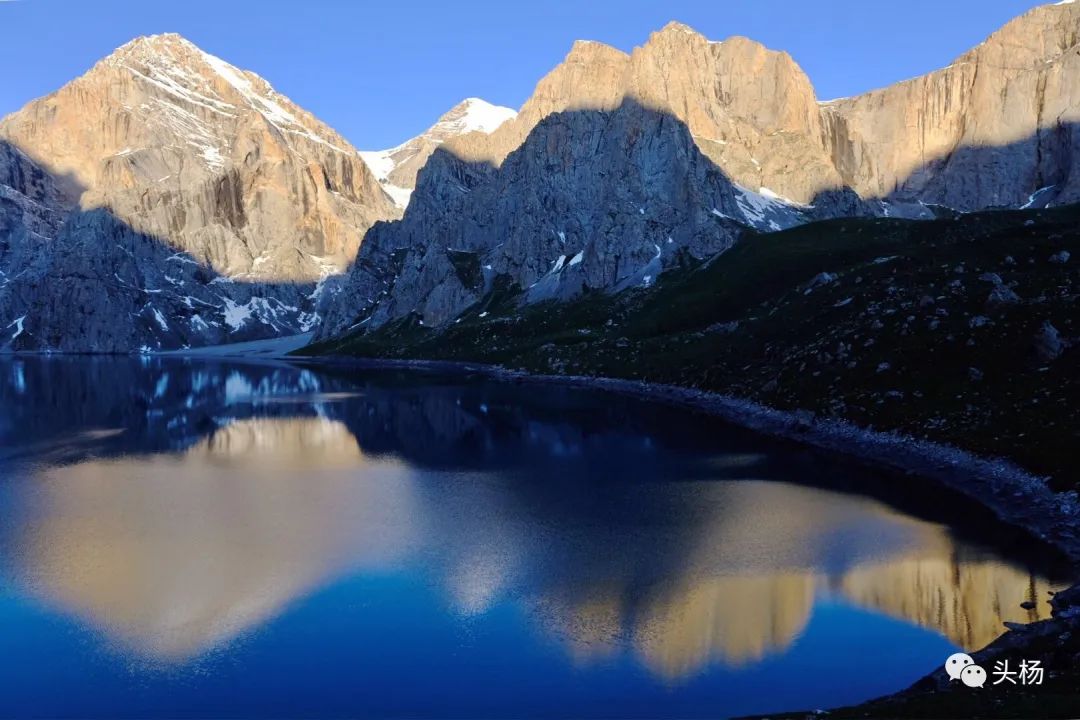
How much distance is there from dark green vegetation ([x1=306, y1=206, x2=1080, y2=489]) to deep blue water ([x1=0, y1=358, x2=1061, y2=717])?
9235 mm

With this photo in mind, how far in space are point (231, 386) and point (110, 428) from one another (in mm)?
81293

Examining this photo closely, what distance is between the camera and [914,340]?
85.8 m

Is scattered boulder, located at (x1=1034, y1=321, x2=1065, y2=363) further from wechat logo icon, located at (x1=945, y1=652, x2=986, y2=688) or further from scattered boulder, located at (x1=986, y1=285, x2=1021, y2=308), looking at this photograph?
wechat logo icon, located at (x1=945, y1=652, x2=986, y2=688)

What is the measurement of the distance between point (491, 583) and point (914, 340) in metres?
60.6

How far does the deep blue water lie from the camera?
33.9 m

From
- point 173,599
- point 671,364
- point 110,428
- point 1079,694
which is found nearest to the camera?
point 1079,694

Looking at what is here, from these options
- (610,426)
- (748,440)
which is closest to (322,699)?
(748,440)

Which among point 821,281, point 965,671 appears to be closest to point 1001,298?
point 821,281

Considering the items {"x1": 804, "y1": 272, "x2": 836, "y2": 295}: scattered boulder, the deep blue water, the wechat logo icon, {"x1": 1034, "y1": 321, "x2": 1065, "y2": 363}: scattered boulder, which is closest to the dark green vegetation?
{"x1": 1034, "y1": 321, "x2": 1065, "y2": 363}: scattered boulder

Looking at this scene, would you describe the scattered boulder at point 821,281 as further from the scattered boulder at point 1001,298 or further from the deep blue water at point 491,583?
the deep blue water at point 491,583

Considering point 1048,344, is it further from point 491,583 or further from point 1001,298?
point 491,583

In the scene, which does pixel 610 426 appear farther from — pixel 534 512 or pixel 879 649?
pixel 879 649

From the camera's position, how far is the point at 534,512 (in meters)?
61.9

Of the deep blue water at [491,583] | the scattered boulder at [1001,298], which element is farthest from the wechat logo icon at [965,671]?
the scattered boulder at [1001,298]
